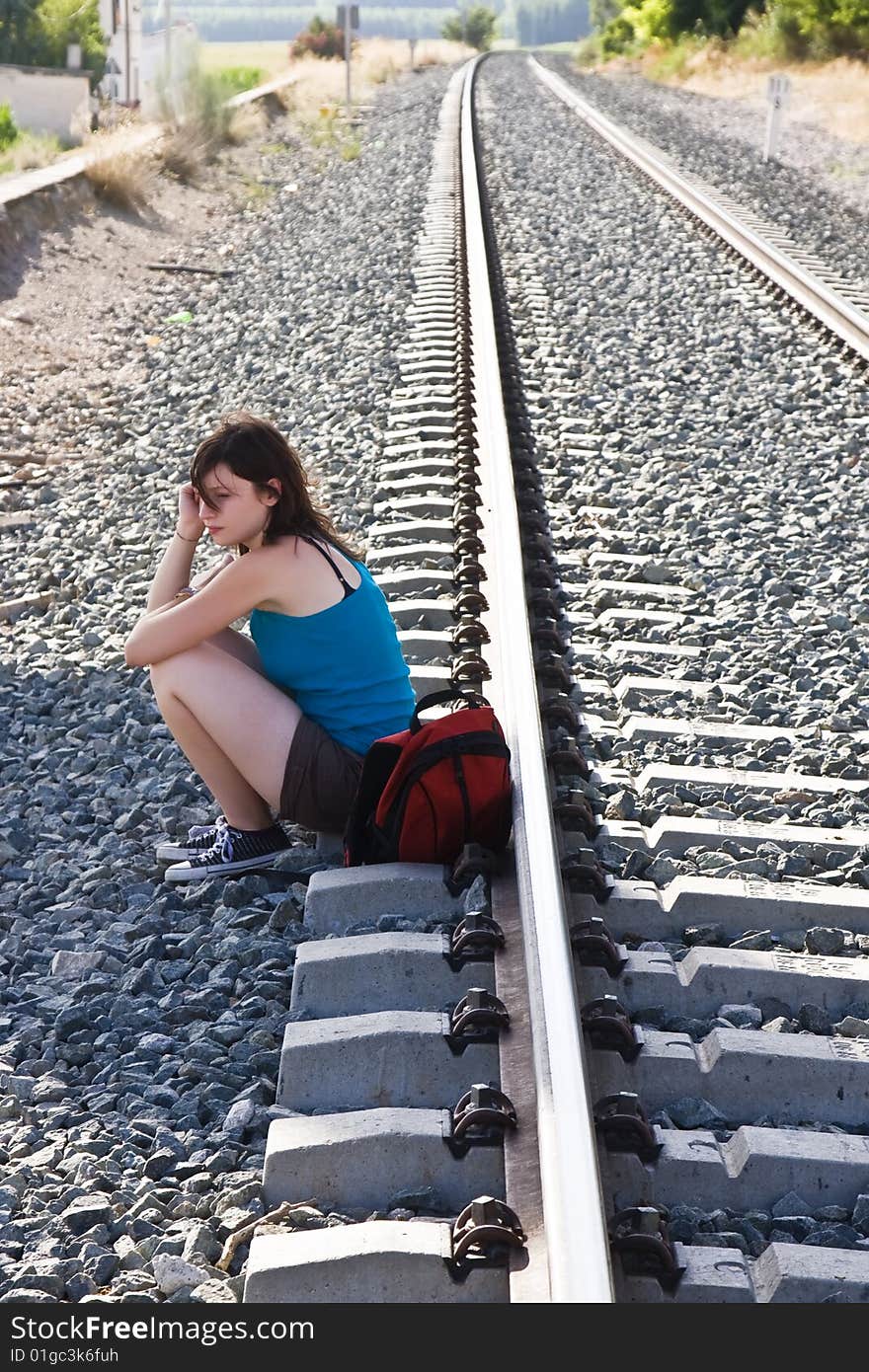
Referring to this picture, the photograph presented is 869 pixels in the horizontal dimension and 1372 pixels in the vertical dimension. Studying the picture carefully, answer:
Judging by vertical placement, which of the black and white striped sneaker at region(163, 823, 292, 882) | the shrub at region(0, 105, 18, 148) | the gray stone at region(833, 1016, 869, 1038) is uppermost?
the shrub at region(0, 105, 18, 148)

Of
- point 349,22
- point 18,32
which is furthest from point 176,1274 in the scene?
point 18,32

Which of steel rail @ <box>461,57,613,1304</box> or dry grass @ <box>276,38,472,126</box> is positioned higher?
dry grass @ <box>276,38,472,126</box>

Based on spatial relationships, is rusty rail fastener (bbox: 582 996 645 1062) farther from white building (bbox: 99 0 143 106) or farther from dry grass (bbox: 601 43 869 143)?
white building (bbox: 99 0 143 106)

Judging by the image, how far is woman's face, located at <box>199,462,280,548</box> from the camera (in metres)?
3.71

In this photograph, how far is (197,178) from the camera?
1702cm

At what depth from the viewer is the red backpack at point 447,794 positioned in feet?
11.0

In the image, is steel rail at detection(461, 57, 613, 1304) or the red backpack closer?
steel rail at detection(461, 57, 613, 1304)

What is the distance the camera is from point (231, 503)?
3719 mm

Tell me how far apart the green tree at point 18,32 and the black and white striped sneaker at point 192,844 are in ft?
154

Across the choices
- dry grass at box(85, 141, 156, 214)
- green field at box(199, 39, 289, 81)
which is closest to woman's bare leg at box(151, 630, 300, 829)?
dry grass at box(85, 141, 156, 214)

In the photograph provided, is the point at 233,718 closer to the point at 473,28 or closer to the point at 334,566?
the point at 334,566

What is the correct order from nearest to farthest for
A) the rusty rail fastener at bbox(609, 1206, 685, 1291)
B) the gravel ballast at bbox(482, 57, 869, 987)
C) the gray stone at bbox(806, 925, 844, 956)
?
the rusty rail fastener at bbox(609, 1206, 685, 1291) < the gray stone at bbox(806, 925, 844, 956) < the gravel ballast at bbox(482, 57, 869, 987)

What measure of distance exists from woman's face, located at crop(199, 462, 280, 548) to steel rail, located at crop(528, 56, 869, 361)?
550 cm

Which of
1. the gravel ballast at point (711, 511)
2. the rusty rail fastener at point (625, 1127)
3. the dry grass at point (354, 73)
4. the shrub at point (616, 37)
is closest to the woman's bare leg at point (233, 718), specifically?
the gravel ballast at point (711, 511)
